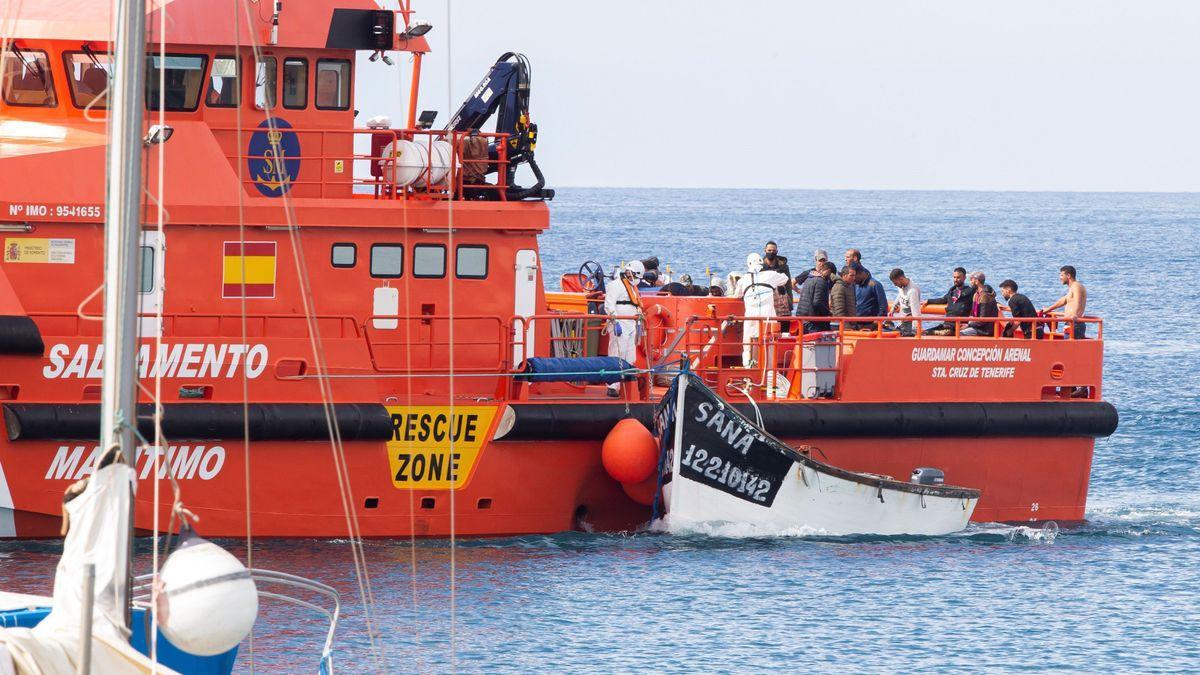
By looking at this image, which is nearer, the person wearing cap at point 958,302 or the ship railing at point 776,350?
the ship railing at point 776,350

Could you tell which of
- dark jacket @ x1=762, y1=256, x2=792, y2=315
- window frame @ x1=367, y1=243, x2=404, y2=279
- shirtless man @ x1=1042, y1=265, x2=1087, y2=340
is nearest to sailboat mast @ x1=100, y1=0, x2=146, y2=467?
window frame @ x1=367, y1=243, x2=404, y2=279

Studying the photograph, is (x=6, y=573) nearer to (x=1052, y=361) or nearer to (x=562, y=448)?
(x=562, y=448)

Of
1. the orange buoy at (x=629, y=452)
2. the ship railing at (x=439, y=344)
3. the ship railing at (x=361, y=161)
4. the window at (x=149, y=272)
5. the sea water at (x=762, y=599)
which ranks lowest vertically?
the sea water at (x=762, y=599)

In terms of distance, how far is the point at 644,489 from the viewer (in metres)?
15.3

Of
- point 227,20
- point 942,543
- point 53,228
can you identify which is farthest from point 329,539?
point 942,543

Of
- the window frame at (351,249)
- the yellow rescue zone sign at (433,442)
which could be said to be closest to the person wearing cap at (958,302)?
the yellow rescue zone sign at (433,442)

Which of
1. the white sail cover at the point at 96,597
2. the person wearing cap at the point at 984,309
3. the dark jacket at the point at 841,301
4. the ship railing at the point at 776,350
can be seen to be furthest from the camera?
the person wearing cap at the point at 984,309

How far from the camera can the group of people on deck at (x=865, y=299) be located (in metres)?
16.8

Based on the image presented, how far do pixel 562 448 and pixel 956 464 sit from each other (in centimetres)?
360

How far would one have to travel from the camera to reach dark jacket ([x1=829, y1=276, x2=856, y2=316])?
16.8m

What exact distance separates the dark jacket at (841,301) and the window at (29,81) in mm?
6779

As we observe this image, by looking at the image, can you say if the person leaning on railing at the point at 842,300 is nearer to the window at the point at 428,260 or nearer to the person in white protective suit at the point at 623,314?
the person in white protective suit at the point at 623,314

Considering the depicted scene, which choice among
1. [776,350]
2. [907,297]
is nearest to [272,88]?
[776,350]

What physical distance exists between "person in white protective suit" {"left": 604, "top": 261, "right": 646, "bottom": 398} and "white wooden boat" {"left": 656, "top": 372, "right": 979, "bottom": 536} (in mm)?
919
